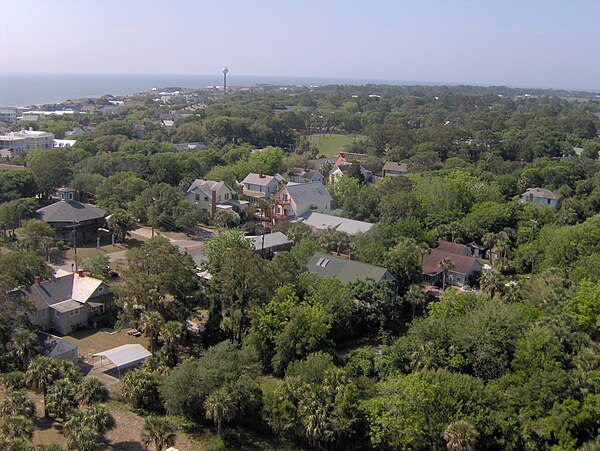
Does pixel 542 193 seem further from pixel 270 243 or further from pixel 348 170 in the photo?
pixel 270 243

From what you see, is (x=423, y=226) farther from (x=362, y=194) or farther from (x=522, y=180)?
(x=522, y=180)

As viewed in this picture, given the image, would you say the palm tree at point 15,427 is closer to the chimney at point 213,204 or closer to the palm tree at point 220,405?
the palm tree at point 220,405

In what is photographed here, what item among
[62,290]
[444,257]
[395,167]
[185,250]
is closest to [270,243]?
[185,250]

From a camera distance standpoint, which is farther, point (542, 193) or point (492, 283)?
point (542, 193)

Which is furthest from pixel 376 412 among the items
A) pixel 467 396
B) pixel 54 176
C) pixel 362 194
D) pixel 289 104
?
pixel 289 104

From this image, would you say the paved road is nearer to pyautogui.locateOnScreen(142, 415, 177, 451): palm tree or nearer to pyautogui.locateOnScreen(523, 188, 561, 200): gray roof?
pyautogui.locateOnScreen(142, 415, 177, 451): palm tree

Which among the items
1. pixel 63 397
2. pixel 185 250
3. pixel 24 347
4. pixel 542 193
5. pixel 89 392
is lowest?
pixel 185 250
